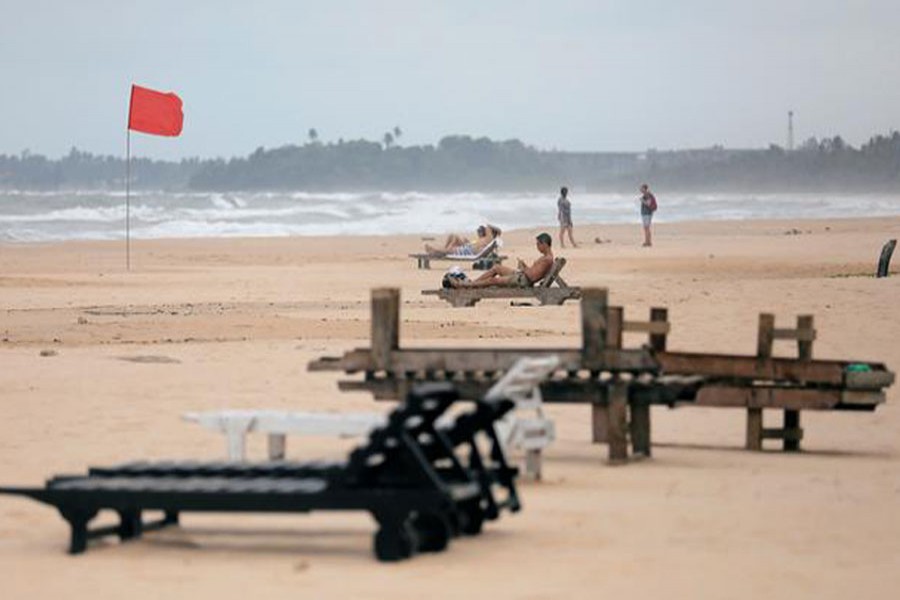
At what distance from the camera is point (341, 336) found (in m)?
20.6

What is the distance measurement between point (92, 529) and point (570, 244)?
38.1 m

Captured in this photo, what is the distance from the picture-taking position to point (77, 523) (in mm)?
9438

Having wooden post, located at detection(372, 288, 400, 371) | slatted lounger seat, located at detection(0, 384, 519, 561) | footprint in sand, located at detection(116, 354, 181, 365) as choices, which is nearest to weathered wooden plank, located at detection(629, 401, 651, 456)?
wooden post, located at detection(372, 288, 400, 371)

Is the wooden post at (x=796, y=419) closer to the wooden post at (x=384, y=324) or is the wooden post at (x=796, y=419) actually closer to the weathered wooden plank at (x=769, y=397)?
the weathered wooden plank at (x=769, y=397)

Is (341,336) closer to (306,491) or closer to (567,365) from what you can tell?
(567,365)

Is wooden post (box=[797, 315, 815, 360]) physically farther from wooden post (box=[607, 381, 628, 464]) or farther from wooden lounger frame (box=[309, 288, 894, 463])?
wooden post (box=[607, 381, 628, 464])

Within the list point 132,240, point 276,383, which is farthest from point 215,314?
point 132,240

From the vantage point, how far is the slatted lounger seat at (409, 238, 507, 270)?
3234cm

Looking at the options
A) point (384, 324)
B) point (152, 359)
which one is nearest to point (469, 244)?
point (152, 359)

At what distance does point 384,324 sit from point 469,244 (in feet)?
78.5

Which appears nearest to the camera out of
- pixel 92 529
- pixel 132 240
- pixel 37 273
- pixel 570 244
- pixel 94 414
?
pixel 92 529

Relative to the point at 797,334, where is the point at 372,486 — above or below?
below

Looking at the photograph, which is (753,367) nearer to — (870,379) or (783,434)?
(783,434)

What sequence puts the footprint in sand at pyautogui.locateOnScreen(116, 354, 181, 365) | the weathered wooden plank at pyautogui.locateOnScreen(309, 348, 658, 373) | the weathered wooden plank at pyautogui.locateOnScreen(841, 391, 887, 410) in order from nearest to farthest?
the weathered wooden plank at pyautogui.locateOnScreen(309, 348, 658, 373) → the weathered wooden plank at pyautogui.locateOnScreen(841, 391, 887, 410) → the footprint in sand at pyautogui.locateOnScreen(116, 354, 181, 365)
